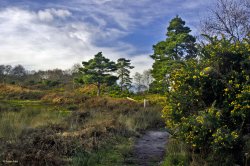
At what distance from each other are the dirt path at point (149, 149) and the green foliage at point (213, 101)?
3.30ft

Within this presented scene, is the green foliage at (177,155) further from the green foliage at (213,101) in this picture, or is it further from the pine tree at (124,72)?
the pine tree at (124,72)

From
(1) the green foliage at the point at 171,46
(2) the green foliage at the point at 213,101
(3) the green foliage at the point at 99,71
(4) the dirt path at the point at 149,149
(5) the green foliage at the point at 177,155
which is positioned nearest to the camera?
(2) the green foliage at the point at 213,101

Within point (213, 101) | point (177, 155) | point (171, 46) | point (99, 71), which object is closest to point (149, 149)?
point (177, 155)

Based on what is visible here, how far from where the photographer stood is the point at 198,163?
5.83m

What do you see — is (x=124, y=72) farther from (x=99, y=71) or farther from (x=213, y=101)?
(x=213, y=101)

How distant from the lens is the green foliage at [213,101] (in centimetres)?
553

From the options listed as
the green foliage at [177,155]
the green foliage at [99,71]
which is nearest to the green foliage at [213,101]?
the green foliage at [177,155]

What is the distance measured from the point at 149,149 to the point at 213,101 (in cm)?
300

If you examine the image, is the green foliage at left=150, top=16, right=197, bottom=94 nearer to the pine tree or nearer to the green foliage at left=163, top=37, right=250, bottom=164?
the pine tree

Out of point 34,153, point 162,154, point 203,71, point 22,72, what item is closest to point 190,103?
point 203,71

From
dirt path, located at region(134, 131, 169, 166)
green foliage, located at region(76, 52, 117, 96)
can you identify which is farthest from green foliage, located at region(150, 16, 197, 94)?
dirt path, located at region(134, 131, 169, 166)

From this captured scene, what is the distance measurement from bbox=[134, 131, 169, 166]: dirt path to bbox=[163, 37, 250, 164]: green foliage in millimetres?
1005

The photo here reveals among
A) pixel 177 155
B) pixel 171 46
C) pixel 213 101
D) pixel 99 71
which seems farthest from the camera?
pixel 99 71

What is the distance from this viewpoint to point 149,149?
862 cm
